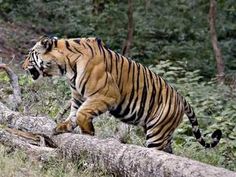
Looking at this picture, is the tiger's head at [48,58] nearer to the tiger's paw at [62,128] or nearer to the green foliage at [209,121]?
the tiger's paw at [62,128]

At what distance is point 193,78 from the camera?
43.2 feet

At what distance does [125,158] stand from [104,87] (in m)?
1.24

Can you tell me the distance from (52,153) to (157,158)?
137 centimetres

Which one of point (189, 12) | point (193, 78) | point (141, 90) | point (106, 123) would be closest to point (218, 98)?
point (193, 78)

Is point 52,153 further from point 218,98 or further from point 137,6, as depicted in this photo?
point 137,6

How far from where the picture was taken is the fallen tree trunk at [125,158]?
4.91m

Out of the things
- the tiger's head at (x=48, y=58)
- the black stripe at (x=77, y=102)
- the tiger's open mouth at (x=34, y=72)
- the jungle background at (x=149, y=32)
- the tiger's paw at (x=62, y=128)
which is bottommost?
the jungle background at (x=149, y=32)

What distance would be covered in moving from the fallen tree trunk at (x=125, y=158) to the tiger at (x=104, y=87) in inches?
11.8

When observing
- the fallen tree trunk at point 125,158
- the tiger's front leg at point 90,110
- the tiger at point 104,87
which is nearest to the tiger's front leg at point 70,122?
the tiger at point 104,87

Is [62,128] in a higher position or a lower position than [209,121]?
higher

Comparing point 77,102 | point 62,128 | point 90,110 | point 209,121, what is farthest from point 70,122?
point 209,121

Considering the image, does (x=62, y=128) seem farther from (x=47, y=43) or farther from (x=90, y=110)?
(x=47, y=43)

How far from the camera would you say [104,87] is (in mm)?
6551

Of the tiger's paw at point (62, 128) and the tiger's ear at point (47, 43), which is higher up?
the tiger's ear at point (47, 43)
